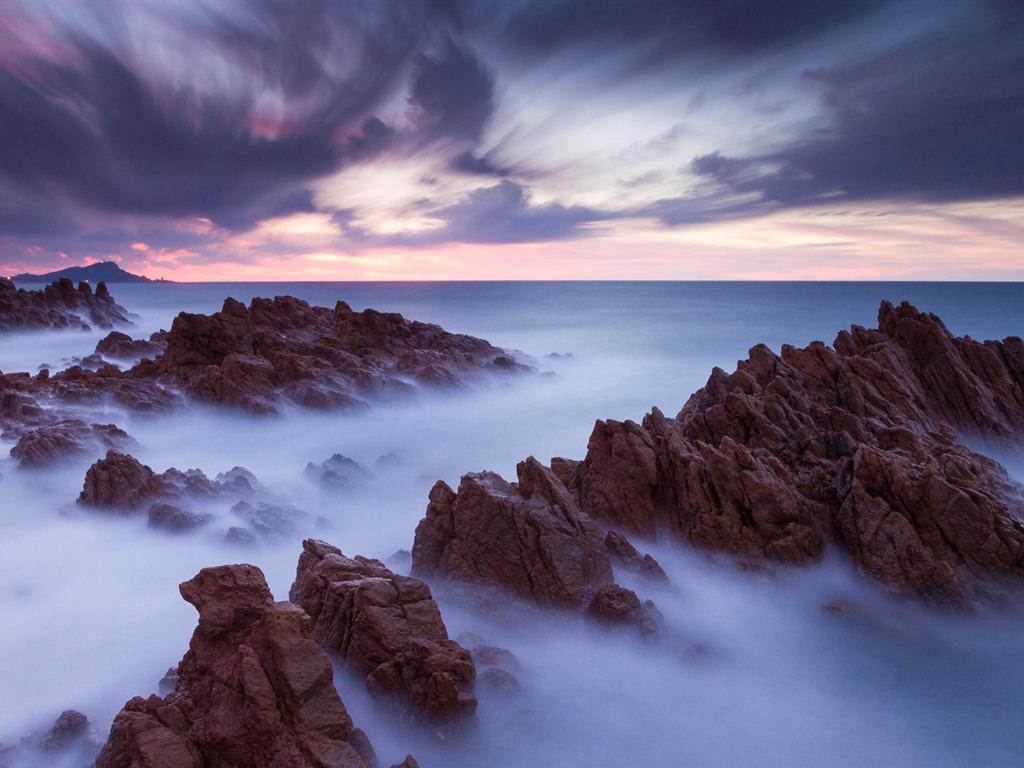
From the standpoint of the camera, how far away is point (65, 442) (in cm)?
2136

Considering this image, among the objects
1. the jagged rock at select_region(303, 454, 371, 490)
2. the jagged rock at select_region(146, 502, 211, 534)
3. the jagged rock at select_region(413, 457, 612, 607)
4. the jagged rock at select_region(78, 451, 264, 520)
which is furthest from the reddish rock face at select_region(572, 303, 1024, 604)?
the jagged rock at select_region(146, 502, 211, 534)

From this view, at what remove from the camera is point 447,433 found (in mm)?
30922

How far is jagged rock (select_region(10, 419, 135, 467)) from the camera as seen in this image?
20.7 meters

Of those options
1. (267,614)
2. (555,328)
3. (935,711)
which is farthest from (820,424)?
(555,328)

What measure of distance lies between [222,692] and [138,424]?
23950 mm

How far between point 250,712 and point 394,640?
2.58 metres

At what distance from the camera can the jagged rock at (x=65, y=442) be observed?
67.8 feet

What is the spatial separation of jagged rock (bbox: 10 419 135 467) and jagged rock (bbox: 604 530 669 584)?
20.2 metres

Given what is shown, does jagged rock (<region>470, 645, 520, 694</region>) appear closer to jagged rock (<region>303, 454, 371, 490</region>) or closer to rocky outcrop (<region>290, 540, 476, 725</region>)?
rocky outcrop (<region>290, 540, 476, 725</region>)

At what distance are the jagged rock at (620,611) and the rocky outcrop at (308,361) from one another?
72.1 ft

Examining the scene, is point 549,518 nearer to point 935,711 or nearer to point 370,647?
point 370,647

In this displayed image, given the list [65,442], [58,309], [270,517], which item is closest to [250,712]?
[270,517]

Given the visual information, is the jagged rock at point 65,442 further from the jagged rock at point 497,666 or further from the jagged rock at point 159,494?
the jagged rock at point 497,666

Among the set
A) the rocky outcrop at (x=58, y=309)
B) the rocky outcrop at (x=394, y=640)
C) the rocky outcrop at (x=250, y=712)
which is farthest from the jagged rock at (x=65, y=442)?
the rocky outcrop at (x=58, y=309)
